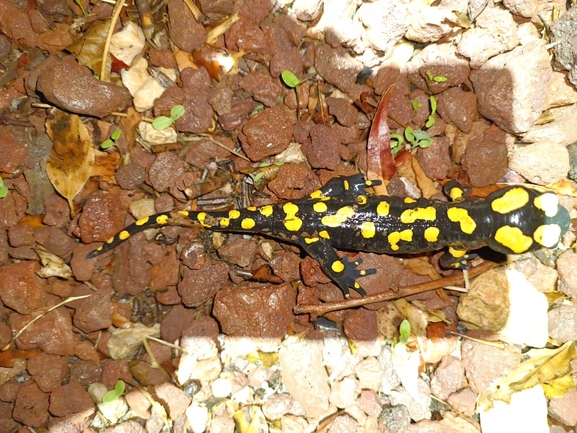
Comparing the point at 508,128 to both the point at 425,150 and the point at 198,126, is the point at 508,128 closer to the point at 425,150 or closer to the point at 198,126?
the point at 425,150

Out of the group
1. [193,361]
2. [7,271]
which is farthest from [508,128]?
[7,271]

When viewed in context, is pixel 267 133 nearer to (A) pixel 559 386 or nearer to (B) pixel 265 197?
(B) pixel 265 197

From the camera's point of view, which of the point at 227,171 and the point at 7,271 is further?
the point at 227,171

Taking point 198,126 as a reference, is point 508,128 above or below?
above

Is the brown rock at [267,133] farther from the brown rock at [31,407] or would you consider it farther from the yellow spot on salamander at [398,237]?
the brown rock at [31,407]

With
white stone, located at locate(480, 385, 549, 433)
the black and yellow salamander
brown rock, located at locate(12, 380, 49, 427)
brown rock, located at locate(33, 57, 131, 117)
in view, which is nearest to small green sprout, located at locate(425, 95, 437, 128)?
the black and yellow salamander

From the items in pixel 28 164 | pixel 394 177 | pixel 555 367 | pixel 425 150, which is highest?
pixel 425 150

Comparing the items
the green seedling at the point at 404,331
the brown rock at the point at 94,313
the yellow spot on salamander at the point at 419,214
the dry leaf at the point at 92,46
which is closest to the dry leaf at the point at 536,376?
the green seedling at the point at 404,331
